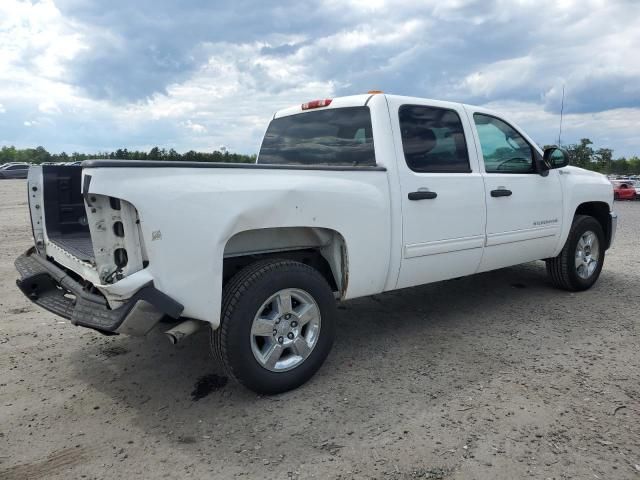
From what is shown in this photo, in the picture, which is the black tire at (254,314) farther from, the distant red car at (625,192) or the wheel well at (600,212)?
the distant red car at (625,192)

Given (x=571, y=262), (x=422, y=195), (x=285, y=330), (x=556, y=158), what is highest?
(x=556, y=158)

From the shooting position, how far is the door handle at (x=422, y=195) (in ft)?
12.5

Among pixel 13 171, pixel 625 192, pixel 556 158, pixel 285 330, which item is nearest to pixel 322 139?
pixel 285 330

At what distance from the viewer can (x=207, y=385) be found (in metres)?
3.46

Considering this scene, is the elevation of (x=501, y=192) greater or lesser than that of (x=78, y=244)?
greater

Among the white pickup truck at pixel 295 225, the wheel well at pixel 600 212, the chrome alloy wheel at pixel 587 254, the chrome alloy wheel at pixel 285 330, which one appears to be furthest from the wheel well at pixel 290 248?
the wheel well at pixel 600 212

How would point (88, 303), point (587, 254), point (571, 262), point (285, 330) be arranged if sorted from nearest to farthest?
point (88, 303)
point (285, 330)
point (571, 262)
point (587, 254)

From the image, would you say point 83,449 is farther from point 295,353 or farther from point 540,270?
point 540,270

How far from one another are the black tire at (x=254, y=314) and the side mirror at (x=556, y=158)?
2.93 meters

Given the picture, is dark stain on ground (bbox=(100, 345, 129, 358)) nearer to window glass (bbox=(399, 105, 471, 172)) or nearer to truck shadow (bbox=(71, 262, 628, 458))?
truck shadow (bbox=(71, 262, 628, 458))

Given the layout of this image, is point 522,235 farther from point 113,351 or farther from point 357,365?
point 113,351

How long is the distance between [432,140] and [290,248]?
155 centimetres

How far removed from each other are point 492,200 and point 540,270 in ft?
9.02

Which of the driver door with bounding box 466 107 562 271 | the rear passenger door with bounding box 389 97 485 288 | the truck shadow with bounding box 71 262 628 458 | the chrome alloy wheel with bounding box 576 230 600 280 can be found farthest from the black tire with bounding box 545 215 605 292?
the rear passenger door with bounding box 389 97 485 288
